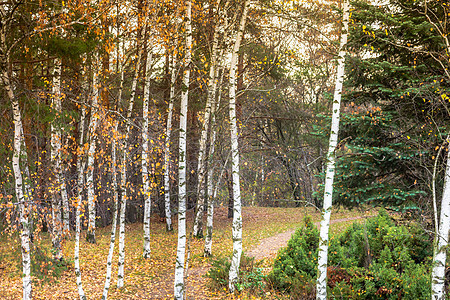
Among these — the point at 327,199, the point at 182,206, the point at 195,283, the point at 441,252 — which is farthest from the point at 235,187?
the point at 441,252

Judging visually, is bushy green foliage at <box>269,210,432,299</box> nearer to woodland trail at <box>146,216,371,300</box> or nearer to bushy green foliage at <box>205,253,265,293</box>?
bushy green foliage at <box>205,253,265,293</box>

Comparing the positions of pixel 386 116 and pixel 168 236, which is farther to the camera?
pixel 168 236

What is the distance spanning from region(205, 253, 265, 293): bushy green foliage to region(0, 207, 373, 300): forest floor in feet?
0.78

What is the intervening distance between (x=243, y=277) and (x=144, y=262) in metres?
3.85

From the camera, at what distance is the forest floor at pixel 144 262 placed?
7.84 metres

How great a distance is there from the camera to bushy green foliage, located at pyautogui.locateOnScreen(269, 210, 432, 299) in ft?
21.2

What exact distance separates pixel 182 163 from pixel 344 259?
4.25 metres

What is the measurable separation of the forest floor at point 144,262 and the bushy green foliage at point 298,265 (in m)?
0.52

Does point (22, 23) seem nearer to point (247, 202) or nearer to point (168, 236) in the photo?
point (168, 236)

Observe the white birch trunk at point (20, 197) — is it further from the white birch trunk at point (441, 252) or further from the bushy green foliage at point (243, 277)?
the white birch trunk at point (441, 252)

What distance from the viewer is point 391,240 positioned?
727 centimetres

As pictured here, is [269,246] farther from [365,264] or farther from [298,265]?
[365,264]

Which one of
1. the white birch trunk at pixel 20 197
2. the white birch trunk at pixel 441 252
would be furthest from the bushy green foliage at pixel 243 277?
the white birch trunk at pixel 20 197

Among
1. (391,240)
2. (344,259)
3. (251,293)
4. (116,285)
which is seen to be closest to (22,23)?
(116,285)
